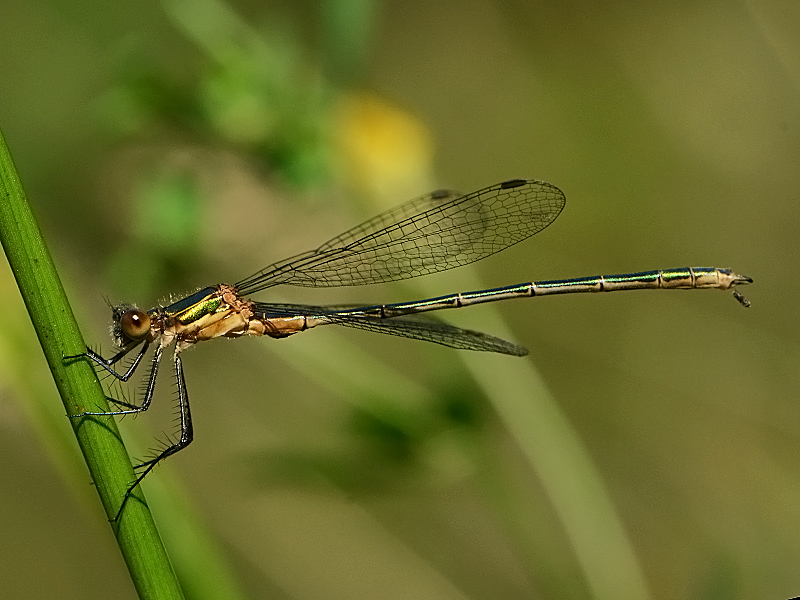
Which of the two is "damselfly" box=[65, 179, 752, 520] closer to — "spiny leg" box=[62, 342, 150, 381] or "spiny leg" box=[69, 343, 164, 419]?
"spiny leg" box=[69, 343, 164, 419]

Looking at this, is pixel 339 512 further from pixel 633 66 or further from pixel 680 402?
pixel 633 66

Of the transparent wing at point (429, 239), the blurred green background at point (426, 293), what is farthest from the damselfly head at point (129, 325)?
the transparent wing at point (429, 239)

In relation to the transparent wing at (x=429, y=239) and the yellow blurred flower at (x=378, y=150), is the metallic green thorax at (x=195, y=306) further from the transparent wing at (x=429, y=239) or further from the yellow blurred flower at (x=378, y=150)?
the yellow blurred flower at (x=378, y=150)

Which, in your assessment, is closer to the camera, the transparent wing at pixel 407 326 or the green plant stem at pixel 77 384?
the green plant stem at pixel 77 384

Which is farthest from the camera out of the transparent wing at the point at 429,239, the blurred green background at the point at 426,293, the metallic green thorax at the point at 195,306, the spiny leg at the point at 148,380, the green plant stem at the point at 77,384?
the blurred green background at the point at 426,293

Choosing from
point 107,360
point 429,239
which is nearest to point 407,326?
point 429,239

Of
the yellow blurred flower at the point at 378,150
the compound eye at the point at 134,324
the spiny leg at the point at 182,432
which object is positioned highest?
the yellow blurred flower at the point at 378,150

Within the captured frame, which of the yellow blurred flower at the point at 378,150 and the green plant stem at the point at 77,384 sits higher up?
the yellow blurred flower at the point at 378,150

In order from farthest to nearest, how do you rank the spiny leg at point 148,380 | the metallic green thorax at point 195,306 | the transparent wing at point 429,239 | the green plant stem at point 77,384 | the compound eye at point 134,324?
the transparent wing at point 429,239 < the metallic green thorax at point 195,306 < the compound eye at point 134,324 < the spiny leg at point 148,380 < the green plant stem at point 77,384
